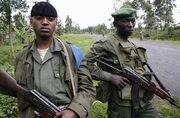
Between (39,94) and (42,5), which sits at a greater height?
(42,5)

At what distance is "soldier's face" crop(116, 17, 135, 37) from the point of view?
13.8 feet

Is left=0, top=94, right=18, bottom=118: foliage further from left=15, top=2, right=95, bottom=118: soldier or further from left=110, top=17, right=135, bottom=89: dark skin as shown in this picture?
left=15, top=2, right=95, bottom=118: soldier

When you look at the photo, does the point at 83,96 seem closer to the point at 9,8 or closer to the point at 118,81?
the point at 118,81

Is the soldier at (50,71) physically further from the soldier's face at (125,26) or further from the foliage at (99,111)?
the foliage at (99,111)

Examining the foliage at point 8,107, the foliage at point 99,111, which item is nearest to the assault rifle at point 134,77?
the foliage at point 8,107

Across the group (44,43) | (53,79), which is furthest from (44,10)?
(53,79)

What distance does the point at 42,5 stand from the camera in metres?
2.84

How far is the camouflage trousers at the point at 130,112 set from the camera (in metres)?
4.00

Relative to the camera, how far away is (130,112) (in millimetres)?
4031

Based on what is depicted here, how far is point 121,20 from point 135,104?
0.96m

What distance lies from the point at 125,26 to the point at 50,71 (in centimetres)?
166

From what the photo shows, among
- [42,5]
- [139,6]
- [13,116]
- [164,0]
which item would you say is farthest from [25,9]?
[164,0]

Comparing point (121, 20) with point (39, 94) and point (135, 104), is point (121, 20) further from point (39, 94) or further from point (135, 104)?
point (39, 94)

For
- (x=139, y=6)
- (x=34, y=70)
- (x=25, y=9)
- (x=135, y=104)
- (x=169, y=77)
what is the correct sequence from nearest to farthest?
(x=34, y=70) < (x=135, y=104) < (x=169, y=77) < (x=25, y=9) < (x=139, y=6)
